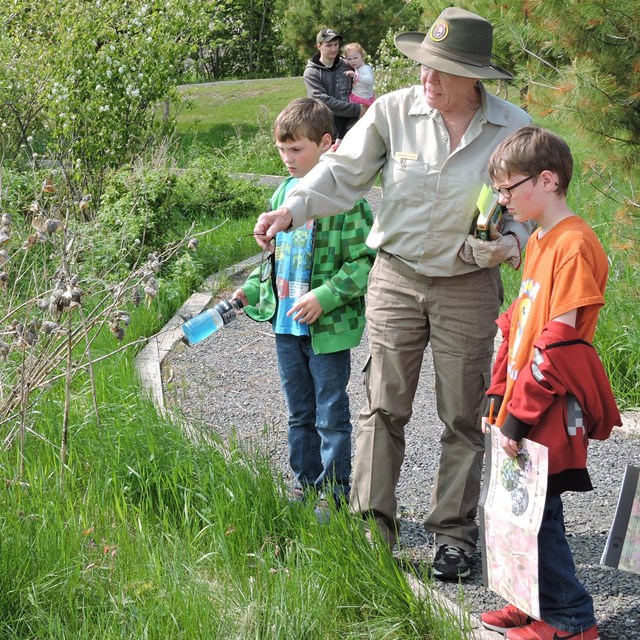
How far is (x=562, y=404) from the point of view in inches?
113

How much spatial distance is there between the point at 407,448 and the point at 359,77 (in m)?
7.62

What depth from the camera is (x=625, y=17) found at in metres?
5.36

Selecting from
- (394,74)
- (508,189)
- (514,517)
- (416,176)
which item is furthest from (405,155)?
(394,74)

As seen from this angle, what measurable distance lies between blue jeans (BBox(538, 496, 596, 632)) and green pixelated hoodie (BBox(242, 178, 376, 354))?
44.7 inches

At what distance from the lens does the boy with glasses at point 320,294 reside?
381cm

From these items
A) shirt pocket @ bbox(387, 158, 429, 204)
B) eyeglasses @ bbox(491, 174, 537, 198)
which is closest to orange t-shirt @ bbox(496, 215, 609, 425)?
eyeglasses @ bbox(491, 174, 537, 198)

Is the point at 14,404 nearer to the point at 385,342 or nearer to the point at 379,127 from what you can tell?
the point at 385,342

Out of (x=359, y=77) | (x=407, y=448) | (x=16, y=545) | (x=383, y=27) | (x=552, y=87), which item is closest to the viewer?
(x=16, y=545)

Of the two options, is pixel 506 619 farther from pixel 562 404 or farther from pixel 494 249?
pixel 494 249

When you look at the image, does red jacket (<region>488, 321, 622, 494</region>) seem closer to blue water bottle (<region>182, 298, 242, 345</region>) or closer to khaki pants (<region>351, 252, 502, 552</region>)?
khaki pants (<region>351, 252, 502, 552</region>)

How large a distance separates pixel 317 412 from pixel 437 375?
1.79ft

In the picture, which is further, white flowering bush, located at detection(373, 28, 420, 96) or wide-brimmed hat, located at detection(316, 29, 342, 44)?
white flowering bush, located at detection(373, 28, 420, 96)

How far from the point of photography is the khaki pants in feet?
11.6

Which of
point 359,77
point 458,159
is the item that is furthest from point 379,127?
point 359,77
